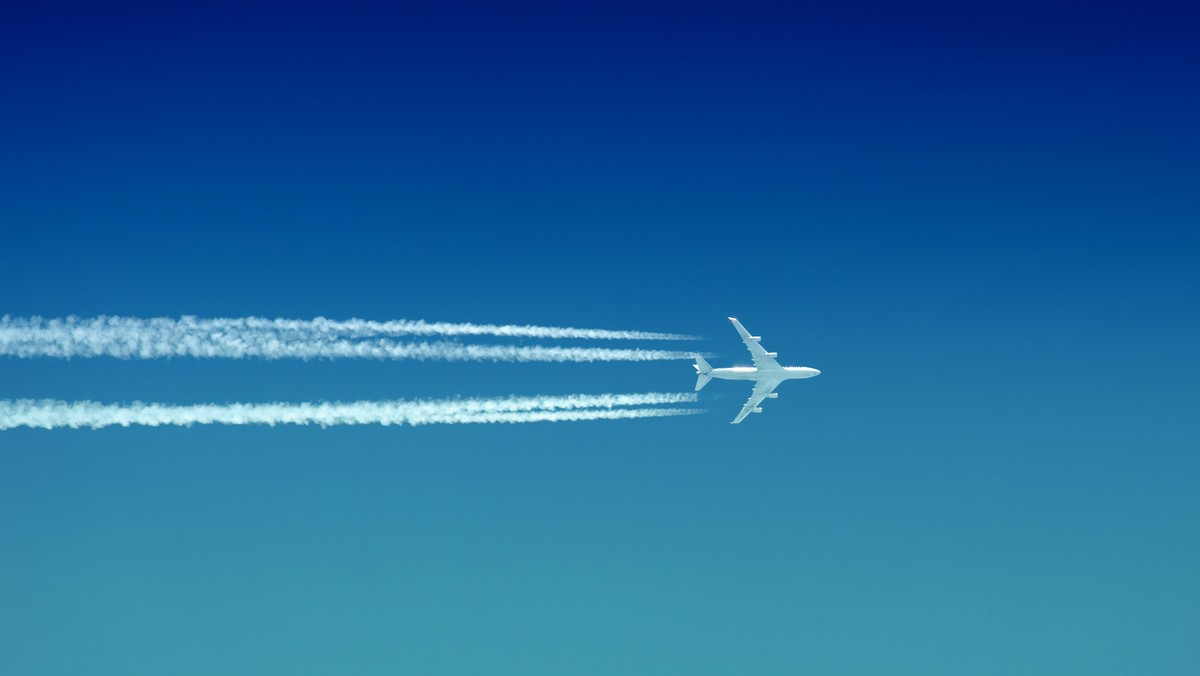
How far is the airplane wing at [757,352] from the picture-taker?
130 metres

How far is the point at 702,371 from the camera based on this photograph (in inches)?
5020

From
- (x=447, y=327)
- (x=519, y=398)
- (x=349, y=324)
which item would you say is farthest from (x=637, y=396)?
(x=349, y=324)

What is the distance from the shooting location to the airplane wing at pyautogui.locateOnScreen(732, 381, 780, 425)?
433 ft

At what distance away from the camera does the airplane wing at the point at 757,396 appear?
132 m

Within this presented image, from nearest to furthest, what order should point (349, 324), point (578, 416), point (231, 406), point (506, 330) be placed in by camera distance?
point (231, 406), point (349, 324), point (506, 330), point (578, 416)

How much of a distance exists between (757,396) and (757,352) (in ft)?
18.9

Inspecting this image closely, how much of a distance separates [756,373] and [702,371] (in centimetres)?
676

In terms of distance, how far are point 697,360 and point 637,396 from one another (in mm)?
15057

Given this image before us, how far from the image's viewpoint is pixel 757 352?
130375mm

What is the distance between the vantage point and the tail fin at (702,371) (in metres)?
127

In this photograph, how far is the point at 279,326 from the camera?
8831 centimetres

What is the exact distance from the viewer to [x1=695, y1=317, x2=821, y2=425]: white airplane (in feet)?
419

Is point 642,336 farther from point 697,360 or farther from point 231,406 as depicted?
point 231,406

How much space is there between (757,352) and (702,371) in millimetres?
7471
